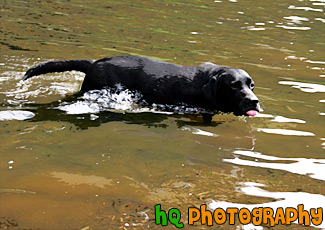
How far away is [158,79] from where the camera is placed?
6910mm

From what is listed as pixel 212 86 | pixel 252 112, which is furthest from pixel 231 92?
pixel 252 112

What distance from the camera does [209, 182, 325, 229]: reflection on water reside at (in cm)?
389

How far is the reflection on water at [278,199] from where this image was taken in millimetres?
3891

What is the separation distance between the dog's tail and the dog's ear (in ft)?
5.54

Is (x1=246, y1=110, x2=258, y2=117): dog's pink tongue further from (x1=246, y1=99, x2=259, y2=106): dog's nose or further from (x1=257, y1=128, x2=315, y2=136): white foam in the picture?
(x1=257, y1=128, x2=315, y2=136): white foam

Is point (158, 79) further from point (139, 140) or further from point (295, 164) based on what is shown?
point (295, 164)

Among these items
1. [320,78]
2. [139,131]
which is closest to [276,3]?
[320,78]

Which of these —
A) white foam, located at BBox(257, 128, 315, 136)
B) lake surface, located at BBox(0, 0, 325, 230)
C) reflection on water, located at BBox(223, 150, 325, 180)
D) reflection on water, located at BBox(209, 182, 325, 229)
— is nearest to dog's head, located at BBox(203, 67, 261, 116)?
lake surface, located at BBox(0, 0, 325, 230)

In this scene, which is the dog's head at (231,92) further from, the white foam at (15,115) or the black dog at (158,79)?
the white foam at (15,115)

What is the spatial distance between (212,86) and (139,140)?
177cm

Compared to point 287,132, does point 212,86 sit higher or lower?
higher

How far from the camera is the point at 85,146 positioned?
197 inches

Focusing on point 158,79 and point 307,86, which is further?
point 307,86

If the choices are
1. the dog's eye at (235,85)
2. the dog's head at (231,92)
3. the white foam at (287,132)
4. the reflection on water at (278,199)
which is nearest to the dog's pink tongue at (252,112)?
the dog's head at (231,92)
